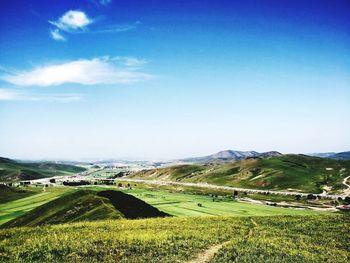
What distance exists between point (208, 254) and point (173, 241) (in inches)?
275

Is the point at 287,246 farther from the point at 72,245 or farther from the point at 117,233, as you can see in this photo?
the point at 72,245

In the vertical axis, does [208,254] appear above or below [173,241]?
below

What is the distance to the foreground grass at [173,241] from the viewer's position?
43.3 m

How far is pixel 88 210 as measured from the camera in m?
77.4

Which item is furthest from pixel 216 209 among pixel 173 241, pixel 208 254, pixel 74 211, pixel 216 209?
pixel 208 254

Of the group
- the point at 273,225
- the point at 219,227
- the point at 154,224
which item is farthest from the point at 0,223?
the point at 273,225

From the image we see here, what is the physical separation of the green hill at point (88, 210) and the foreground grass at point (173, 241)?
12343 millimetres

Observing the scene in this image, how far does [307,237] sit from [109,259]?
110 feet

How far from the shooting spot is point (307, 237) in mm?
56406

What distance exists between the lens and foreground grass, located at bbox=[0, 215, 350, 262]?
142 ft

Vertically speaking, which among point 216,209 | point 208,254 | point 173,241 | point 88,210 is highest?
point 88,210

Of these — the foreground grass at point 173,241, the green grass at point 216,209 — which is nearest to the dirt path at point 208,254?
the foreground grass at point 173,241

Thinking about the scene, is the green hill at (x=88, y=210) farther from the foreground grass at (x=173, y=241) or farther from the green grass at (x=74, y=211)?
the foreground grass at (x=173, y=241)

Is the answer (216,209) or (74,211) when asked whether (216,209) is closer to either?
(216,209)
